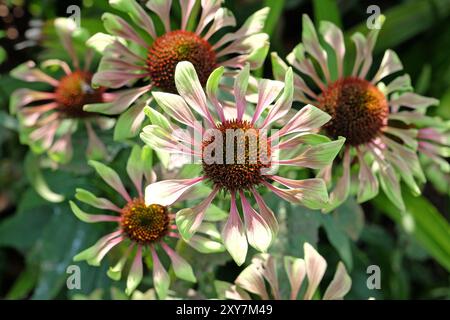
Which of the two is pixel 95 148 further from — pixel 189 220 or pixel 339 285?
pixel 339 285

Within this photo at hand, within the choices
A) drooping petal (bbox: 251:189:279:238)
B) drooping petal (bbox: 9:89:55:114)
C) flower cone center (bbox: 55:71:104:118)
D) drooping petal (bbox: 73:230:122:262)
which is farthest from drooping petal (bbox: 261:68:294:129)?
drooping petal (bbox: 9:89:55:114)

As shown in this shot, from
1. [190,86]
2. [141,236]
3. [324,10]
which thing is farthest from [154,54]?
[324,10]

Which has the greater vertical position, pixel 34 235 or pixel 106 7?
pixel 106 7

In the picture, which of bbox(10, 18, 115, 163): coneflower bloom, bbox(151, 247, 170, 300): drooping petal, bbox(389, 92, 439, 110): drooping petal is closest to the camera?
bbox(151, 247, 170, 300): drooping petal

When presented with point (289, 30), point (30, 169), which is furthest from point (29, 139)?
point (289, 30)

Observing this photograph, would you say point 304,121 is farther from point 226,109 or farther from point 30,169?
point 30,169

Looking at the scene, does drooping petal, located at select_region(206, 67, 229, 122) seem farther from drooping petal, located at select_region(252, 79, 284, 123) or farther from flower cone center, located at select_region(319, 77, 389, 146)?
flower cone center, located at select_region(319, 77, 389, 146)

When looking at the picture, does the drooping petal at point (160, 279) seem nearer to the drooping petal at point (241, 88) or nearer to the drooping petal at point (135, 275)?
the drooping petal at point (135, 275)
